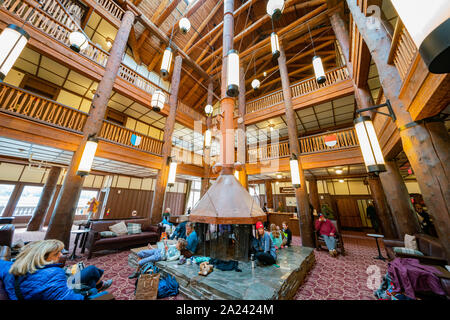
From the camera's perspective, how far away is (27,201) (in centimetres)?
891

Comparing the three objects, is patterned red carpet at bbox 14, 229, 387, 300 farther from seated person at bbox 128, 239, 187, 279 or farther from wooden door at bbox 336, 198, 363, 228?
wooden door at bbox 336, 198, 363, 228

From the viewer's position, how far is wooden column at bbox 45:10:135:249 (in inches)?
167

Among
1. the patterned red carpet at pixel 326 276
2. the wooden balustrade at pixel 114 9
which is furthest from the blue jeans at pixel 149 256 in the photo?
the wooden balustrade at pixel 114 9

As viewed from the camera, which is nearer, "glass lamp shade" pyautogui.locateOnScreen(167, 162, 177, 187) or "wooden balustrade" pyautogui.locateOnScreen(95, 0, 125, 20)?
"glass lamp shade" pyautogui.locateOnScreen(167, 162, 177, 187)

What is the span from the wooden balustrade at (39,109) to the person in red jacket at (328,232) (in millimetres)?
8935

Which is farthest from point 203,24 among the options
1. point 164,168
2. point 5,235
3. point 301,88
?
point 5,235

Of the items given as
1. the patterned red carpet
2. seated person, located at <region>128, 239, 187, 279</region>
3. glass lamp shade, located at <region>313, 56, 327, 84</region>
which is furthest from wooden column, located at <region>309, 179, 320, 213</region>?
seated person, located at <region>128, 239, 187, 279</region>

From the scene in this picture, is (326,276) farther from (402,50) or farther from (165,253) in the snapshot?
(402,50)

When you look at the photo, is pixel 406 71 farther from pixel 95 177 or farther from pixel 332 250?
pixel 95 177

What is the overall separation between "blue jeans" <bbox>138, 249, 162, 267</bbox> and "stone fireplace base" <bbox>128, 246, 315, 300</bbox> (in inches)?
5.0

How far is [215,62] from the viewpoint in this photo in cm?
1024

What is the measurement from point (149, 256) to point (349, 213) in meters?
12.2
